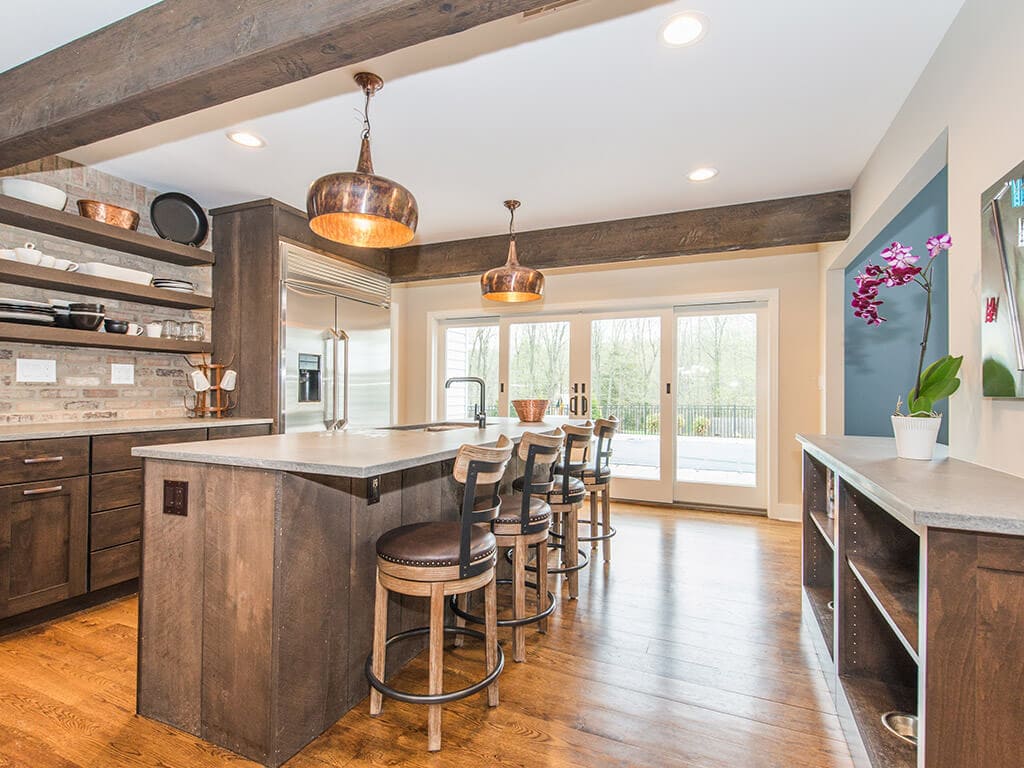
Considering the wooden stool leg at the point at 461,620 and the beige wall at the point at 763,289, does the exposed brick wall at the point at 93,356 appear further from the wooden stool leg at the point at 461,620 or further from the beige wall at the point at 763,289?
the beige wall at the point at 763,289

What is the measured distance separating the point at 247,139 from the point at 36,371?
6.30 ft

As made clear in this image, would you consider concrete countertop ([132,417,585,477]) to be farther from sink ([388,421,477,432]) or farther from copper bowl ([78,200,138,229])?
copper bowl ([78,200,138,229])

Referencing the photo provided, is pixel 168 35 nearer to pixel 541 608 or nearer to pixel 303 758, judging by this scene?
pixel 303 758

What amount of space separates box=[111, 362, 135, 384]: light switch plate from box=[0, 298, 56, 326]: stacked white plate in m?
0.54

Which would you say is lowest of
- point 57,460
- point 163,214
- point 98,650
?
point 98,650

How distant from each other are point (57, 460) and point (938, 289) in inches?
180

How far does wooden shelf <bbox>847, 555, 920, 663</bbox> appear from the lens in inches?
51.9

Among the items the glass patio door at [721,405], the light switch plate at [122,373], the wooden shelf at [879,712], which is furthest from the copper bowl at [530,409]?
the light switch plate at [122,373]

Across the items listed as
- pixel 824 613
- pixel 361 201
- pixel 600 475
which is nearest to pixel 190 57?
pixel 361 201

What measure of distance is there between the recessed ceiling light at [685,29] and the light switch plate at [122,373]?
12.6 ft

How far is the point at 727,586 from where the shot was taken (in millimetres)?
3184

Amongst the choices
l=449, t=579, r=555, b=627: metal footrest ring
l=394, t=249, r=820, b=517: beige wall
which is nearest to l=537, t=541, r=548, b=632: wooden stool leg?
l=449, t=579, r=555, b=627: metal footrest ring

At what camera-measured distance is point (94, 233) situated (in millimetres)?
3178

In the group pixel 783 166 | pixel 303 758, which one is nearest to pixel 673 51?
pixel 783 166
